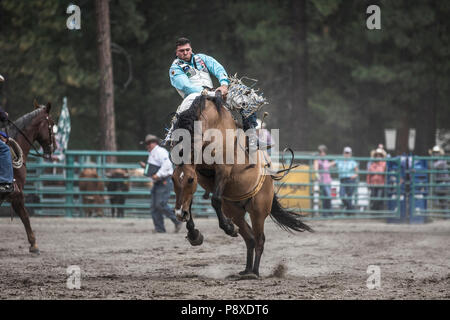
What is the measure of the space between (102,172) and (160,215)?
3.77 m

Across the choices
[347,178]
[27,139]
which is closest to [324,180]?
[347,178]

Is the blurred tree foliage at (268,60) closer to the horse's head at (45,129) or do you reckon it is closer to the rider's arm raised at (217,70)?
the horse's head at (45,129)

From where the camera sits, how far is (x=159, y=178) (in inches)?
548

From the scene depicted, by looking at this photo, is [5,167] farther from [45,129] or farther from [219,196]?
[219,196]

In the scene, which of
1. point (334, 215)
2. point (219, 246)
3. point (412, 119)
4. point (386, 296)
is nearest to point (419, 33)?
point (412, 119)

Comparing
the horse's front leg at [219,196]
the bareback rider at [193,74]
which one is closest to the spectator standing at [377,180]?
the bareback rider at [193,74]

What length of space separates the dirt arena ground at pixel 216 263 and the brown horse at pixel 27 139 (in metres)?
0.59

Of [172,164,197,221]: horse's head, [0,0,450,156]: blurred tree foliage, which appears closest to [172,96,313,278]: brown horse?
[172,164,197,221]: horse's head

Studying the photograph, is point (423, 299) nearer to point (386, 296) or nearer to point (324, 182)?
point (386, 296)

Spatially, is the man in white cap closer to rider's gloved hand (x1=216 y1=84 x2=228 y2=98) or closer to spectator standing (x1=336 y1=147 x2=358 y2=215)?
spectator standing (x1=336 y1=147 x2=358 y2=215)

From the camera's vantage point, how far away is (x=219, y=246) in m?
11.8

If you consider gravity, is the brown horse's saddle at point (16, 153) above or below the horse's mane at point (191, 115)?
below

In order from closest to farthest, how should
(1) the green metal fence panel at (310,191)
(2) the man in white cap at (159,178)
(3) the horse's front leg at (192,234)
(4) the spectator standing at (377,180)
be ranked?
(3) the horse's front leg at (192,234)
(2) the man in white cap at (159,178)
(1) the green metal fence panel at (310,191)
(4) the spectator standing at (377,180)

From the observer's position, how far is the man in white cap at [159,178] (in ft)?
45.6
